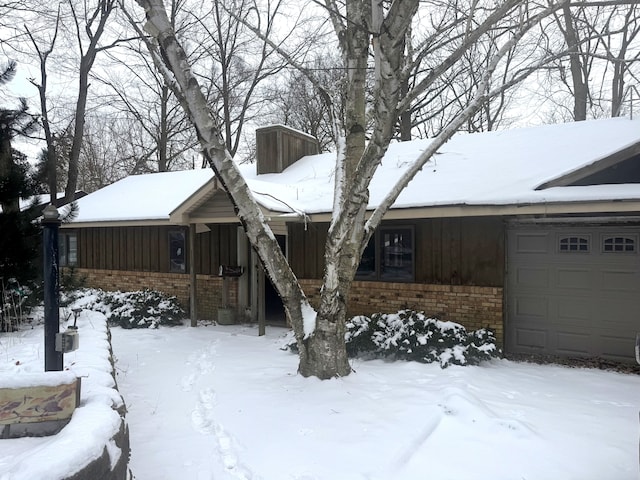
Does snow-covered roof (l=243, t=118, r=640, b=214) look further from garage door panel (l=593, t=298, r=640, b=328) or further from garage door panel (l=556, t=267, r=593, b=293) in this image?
garage door panel (l=593, t=298, r=640, b=328)

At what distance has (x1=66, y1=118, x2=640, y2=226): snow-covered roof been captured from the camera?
689 cm

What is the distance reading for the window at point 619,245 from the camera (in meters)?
7.13

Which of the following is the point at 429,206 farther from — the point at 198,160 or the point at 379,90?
the point at 198,160

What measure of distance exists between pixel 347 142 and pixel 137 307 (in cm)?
748

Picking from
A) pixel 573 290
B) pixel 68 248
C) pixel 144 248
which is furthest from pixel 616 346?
pixel 68 248

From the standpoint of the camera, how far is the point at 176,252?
1244 centimetres

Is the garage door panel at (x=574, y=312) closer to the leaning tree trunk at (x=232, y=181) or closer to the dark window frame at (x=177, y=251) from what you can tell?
the leaning tree trunk at (x=232, y=181)

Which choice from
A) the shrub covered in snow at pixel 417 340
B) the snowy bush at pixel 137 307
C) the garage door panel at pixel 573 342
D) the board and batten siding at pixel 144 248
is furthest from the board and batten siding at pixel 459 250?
the snowy bush at pixel 137 307

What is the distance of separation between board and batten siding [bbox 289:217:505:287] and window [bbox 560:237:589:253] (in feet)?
3.01

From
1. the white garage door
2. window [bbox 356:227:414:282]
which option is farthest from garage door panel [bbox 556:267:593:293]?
window [bbox 356:227:414:282]

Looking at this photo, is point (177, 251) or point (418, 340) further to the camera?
point (177, 251)

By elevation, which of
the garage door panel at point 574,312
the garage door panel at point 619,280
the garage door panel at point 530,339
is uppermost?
the garage door panel at point 619,280

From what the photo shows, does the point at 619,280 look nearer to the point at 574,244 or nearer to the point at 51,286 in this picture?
the point at 574,244

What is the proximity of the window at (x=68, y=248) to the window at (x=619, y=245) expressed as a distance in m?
13.9
